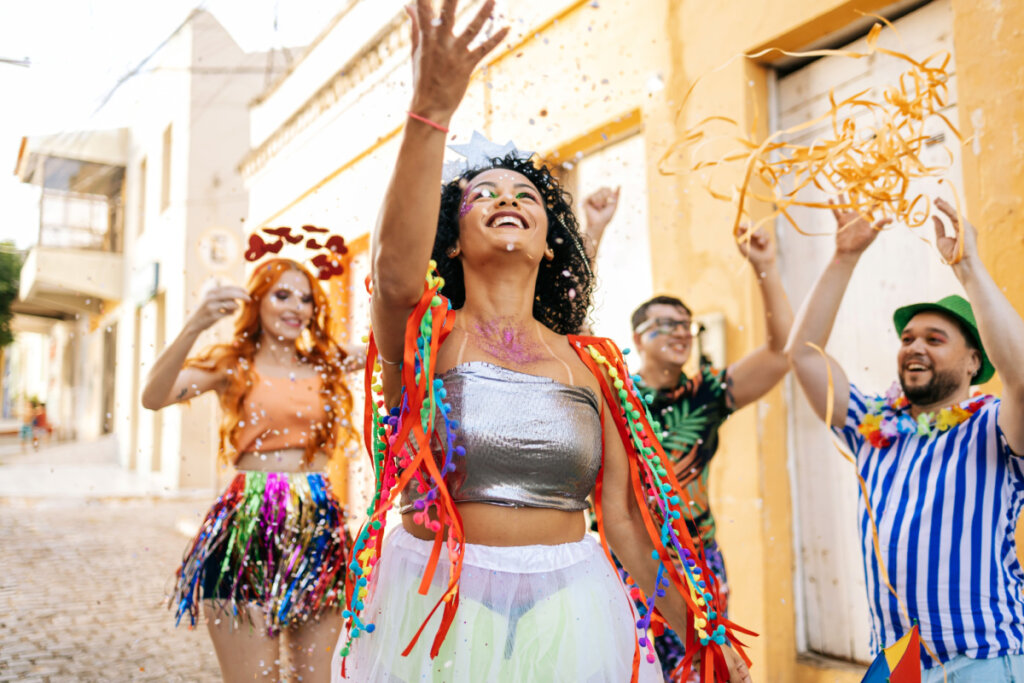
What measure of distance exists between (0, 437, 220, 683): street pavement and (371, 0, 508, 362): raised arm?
2.57 metres

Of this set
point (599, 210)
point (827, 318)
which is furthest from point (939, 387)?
point (599, 210)

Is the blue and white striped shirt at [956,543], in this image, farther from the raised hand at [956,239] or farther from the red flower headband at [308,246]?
the red flower headband at [308,246]

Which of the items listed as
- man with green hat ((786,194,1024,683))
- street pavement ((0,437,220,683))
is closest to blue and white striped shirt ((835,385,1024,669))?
man with green hat ((786,194,1024,683))

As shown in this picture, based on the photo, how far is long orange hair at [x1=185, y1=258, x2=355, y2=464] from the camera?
9.94 feet

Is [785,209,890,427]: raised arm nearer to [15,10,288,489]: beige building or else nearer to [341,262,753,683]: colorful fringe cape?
[341,262,753,683]: colorful fringe cape

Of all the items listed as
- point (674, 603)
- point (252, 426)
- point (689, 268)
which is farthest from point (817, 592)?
point (252, 426)

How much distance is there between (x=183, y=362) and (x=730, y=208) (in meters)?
2.37

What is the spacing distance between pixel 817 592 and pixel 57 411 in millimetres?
29698

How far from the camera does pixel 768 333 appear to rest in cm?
288

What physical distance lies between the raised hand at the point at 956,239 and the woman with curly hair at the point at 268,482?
6.85ft

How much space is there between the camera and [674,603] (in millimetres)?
1664

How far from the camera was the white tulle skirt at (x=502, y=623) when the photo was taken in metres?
1.41

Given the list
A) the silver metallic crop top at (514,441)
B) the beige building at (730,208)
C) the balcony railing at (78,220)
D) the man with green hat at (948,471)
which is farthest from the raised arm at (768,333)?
the balcony railing at (78,220)

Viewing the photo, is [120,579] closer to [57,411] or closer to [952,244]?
[952,244]
